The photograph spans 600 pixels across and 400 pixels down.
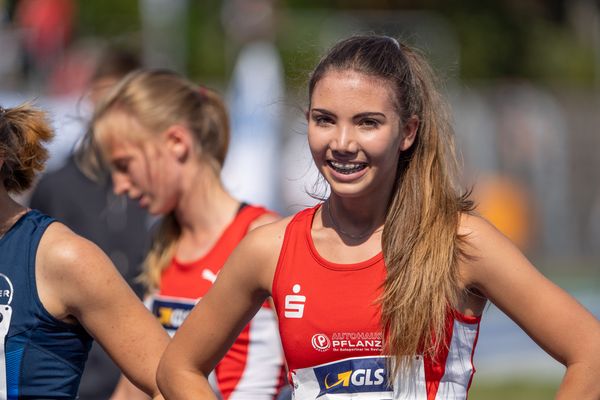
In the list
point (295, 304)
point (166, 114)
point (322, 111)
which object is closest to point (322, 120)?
point (322, 111)

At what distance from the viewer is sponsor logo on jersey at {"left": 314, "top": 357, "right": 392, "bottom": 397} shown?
3434 mm

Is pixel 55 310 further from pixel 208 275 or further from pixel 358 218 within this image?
pixel 208 275

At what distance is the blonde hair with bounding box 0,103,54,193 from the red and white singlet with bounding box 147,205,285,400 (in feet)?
3.59

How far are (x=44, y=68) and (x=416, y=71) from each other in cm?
2109

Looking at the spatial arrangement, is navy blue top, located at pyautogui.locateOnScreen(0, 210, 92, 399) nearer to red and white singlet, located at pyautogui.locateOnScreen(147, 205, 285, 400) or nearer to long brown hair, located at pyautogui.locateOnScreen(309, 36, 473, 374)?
long brown hair, located at pyautogui.locateOnScreen(309, 36, 473, 374)

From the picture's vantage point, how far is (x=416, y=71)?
3.64 metres

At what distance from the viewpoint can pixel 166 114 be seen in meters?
5.01

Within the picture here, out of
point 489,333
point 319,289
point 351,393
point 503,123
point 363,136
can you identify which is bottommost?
point 489,333

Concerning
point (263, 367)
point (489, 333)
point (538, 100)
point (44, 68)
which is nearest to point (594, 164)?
point (538, 100)

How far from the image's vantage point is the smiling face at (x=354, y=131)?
346 centimetres

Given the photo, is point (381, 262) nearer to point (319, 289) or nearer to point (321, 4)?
point (319, 289)

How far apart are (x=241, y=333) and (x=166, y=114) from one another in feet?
3.36

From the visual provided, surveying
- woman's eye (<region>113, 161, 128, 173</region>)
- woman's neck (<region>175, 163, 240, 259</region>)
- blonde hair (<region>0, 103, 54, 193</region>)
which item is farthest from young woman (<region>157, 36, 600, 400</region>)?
woman's eye (<region>113, 161, 128, 173</region>)

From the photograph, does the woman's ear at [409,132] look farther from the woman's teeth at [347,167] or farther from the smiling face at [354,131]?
the woman's teeth at [347,167]
